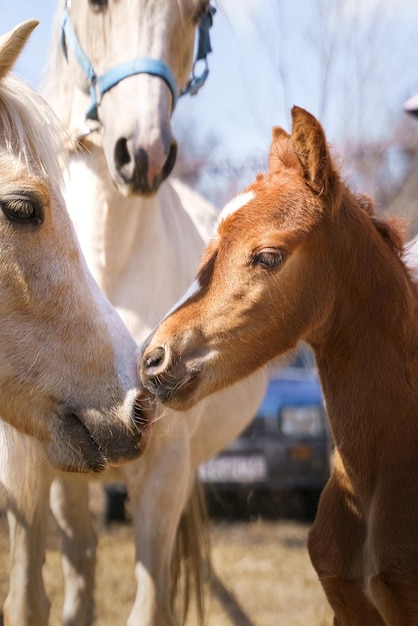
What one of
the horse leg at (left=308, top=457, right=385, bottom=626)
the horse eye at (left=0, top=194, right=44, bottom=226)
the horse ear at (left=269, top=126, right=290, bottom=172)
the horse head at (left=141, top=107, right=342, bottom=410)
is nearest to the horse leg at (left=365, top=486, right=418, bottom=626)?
the horse leg at (left=308, top=457, right=385, bottom=626)

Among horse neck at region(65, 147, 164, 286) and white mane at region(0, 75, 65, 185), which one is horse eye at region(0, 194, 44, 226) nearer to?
white mane at region(0, 75, 65, 185)

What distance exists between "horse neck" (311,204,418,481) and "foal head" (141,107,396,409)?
37mm

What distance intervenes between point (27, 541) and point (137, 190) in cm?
150

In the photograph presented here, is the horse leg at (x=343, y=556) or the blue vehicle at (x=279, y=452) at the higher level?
the horse leg at (x=343, y=556)

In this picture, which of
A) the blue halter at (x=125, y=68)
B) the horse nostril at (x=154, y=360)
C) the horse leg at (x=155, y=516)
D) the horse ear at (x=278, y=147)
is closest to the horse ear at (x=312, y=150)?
the horse ear at (x=278, y=147)

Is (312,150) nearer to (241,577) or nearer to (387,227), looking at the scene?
(387,227)

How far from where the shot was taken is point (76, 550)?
4.50 metres

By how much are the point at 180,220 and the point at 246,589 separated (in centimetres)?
292

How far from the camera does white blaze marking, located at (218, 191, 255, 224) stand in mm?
2828

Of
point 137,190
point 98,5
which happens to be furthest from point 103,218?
point 98,5

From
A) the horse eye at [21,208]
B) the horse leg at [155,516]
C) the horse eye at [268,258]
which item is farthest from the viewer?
the horse leg at [155,516]

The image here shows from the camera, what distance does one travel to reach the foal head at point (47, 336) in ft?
7.97

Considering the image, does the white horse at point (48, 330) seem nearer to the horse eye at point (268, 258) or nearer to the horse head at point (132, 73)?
the horse eye at point (268, 258)

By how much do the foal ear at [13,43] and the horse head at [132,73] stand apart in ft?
3.36
